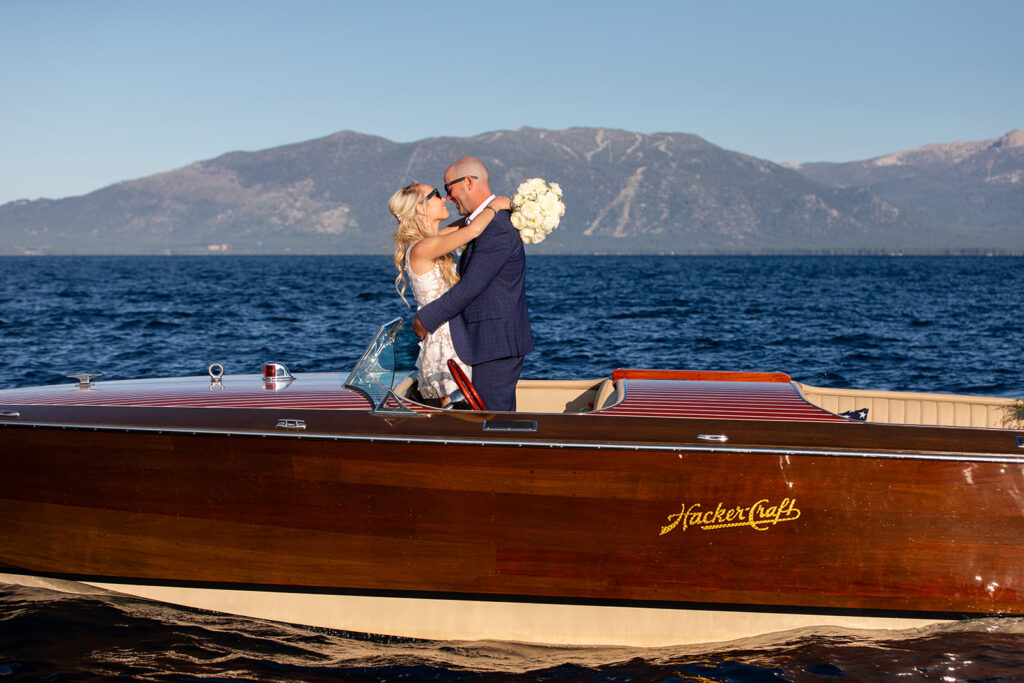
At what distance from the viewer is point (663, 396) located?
4871mm

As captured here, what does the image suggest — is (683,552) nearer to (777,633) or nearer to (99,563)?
(777,633)

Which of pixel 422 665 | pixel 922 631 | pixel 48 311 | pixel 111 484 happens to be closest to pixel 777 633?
pixel 922 631

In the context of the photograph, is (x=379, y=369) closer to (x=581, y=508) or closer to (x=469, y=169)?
(x=469, y=169)

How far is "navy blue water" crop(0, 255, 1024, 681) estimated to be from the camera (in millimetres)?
4332

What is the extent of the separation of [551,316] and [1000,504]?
24.1 metres

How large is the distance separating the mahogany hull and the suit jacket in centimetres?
47

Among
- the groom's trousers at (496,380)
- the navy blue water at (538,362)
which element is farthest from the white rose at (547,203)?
the navy blue water at (538,362)

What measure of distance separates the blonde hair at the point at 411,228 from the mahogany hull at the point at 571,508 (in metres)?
0.82

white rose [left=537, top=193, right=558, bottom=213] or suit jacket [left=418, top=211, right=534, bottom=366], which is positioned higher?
white rose [left=537, top=193, right=558, bottom=213]

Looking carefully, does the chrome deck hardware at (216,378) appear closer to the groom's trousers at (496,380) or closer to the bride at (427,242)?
the bride at (427,242)

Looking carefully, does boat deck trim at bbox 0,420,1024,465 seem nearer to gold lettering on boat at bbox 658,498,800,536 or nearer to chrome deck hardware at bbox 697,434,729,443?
chrome deck hardware at bbox 697,434,729,443

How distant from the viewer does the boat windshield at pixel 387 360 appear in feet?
16.3

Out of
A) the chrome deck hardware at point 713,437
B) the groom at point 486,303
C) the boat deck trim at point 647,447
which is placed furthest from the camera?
the groom at point 486,303

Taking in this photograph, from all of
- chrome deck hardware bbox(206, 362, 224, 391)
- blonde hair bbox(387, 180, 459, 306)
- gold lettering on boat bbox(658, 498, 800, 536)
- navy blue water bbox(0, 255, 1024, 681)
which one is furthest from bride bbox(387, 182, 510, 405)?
navy blue water bbox(0, 255, 1024, 681)
